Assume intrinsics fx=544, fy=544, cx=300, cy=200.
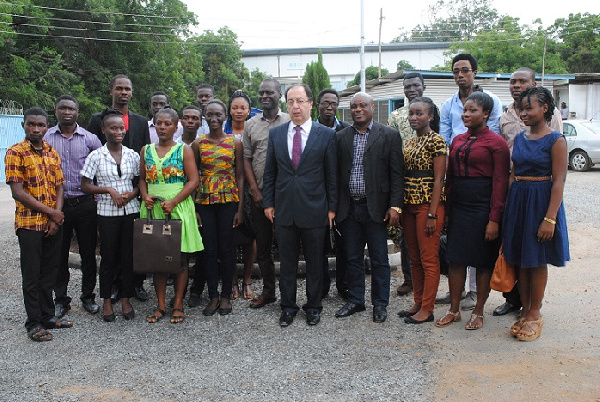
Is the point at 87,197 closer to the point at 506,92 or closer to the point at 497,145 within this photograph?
the point at 497,145

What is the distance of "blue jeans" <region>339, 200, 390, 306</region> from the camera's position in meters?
4.95

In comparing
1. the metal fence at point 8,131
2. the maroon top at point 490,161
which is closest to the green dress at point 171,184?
the maroon top at point 490,161

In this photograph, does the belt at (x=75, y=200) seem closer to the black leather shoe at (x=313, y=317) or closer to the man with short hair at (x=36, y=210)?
the man with short hair at (x=36, y=210)

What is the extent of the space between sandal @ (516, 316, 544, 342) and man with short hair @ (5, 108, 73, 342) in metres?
3.93

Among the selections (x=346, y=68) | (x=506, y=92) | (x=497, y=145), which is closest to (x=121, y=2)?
(x=506, y=92)

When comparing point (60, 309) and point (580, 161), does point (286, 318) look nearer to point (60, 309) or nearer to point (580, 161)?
point (60, 309)

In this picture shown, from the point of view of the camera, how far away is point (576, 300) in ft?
17.6

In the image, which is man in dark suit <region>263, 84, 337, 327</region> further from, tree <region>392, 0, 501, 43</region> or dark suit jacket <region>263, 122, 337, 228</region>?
tree <region>392, 0, 501, 43</region>

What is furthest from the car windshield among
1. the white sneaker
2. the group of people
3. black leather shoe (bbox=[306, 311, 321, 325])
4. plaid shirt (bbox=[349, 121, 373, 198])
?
black leather shoe (bbox=[306, 311, 321, 325])

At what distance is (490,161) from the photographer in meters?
4.45

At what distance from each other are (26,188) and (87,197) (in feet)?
2.13

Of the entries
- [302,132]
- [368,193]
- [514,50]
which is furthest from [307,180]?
[514,50]

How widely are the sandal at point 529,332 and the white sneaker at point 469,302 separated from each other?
2.65ft

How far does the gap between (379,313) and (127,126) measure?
318 centimetres
